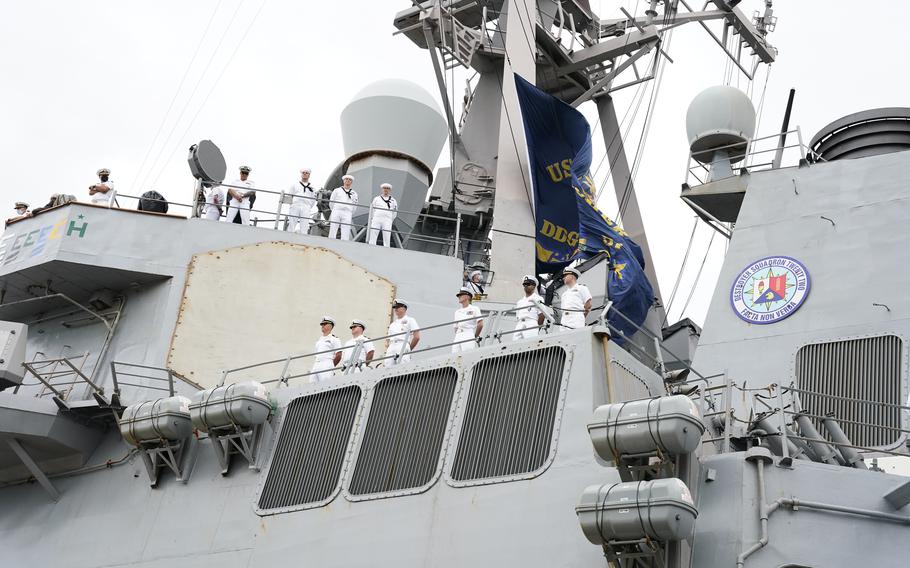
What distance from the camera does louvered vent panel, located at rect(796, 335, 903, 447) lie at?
10.5m

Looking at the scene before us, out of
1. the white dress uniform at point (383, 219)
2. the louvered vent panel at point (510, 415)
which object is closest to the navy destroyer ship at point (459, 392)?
the louvered vent panel at point (510, 415)

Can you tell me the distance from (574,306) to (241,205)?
609cm

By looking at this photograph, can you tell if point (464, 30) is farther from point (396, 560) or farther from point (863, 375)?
point (396, 560)

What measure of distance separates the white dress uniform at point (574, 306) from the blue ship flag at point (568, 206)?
18.8 ft

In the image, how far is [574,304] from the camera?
1032 cm

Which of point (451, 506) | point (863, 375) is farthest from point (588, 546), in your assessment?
point (863, 375)

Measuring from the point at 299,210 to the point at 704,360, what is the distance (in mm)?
6030

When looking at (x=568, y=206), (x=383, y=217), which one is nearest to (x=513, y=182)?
(x=568, y=206)

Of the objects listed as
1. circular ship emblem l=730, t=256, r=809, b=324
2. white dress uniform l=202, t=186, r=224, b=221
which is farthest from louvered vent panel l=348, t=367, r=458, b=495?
white dress uniform l=202, t=186, r=224, b=221

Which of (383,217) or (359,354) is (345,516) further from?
(383,217)

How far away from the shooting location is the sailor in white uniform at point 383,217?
1435cm

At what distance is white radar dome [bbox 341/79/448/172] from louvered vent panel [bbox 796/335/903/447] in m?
7.84

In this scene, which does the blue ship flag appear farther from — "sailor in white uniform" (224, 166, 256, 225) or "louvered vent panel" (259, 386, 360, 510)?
"louvered vent panel" (259, 386, 360, 510)

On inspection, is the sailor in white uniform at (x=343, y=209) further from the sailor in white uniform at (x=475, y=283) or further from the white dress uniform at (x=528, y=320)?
the white dress uniform at (x=528, y=320)
